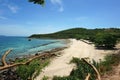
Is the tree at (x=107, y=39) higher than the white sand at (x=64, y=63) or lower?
higher

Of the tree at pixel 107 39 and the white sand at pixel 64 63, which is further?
the tree at pixel 107 39

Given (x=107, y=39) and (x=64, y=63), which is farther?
(x=107, y=39)

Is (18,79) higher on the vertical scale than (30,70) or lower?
lower

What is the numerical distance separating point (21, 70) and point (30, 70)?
1188mm

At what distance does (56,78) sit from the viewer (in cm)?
2008

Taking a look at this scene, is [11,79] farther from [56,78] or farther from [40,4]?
[40,4]

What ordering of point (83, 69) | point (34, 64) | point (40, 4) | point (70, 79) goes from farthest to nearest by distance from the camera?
point (83, 69) < point (70, 79) < point (34, 64) < point (40, 4)

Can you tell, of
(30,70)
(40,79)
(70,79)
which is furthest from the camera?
(40,79)

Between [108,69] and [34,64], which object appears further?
[108,69]

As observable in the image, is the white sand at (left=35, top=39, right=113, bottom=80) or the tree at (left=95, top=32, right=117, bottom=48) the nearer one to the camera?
the white sand at (left=35, top=39, right=113, bottom=80)

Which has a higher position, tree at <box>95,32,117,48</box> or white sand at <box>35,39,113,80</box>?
tree at <box>95,32,117,48</box>

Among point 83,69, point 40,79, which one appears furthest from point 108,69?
point 40,79

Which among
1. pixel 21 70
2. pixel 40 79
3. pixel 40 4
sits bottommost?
pixel 40 79

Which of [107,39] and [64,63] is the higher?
[107,39]
